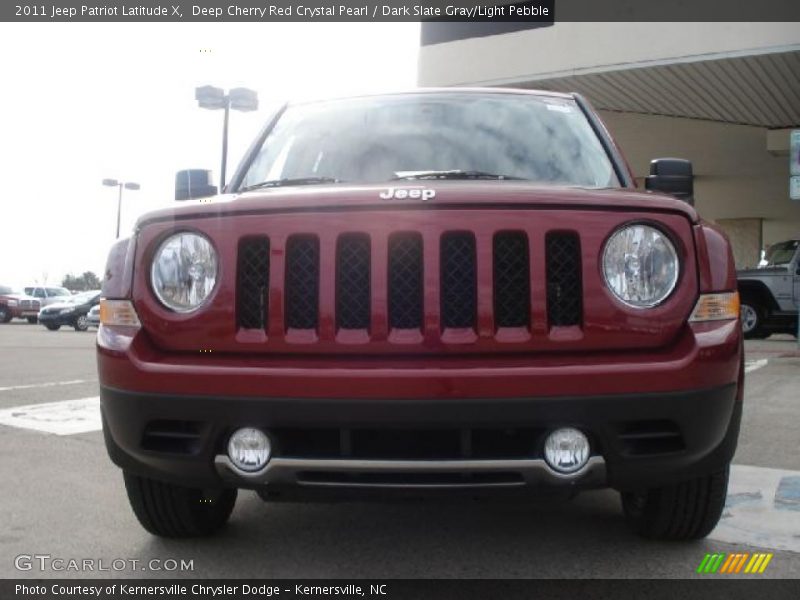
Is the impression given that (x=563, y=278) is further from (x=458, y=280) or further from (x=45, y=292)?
(x=45, y=292)

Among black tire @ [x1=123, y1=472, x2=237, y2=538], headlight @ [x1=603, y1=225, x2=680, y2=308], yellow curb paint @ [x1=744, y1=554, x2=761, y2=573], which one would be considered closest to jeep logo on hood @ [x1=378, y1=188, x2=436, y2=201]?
headlight @ [x1=603, y1=225, x2=680, y2=308]

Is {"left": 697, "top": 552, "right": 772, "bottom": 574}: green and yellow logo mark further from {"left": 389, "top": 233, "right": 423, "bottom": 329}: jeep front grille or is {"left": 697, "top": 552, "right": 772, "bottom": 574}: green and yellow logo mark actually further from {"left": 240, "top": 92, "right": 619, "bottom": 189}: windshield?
{"left": 240, "top": 92, "right": 619, "bottom": 189}: windshield

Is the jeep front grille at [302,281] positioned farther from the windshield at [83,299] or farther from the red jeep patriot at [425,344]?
the windshield at [83,299]

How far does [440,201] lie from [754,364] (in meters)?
9.05

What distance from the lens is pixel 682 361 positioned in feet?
7.61

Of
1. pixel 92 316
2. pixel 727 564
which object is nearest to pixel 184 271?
pixel 727 564

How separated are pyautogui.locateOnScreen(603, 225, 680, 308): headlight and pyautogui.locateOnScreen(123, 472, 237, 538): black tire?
1.59 meters

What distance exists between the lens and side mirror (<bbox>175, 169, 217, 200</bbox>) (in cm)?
353

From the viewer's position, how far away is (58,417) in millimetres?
6035

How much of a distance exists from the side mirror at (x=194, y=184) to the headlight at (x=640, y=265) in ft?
5.98

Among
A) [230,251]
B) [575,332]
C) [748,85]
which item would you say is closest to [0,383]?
[230,251]

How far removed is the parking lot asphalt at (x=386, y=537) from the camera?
273cm

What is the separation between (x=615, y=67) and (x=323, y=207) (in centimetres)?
1483

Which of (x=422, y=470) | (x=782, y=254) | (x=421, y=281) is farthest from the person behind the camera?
(x=782, y=254)
